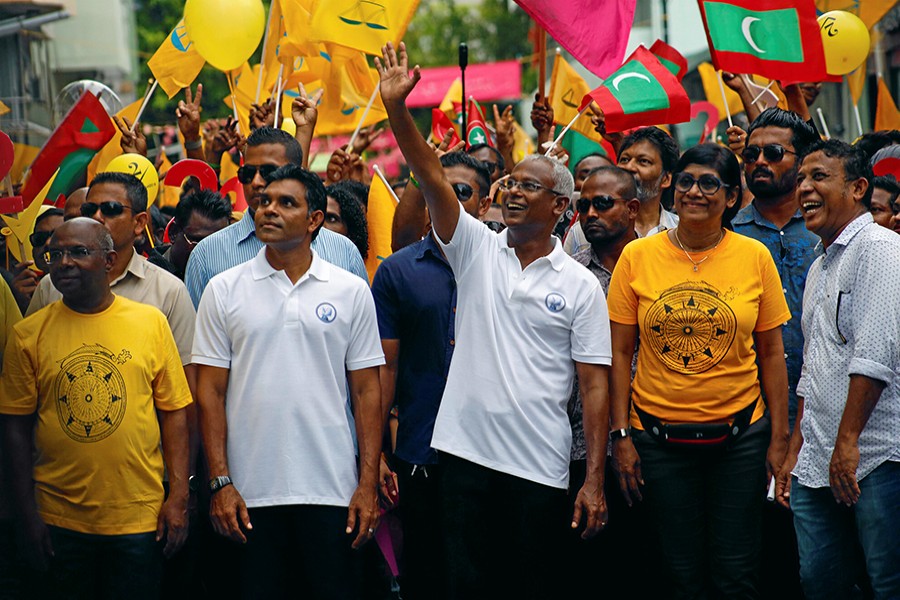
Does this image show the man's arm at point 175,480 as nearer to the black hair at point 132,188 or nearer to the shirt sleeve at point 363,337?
the shirt sleeve at point 363,337

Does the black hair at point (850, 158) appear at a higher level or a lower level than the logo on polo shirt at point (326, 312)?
higher

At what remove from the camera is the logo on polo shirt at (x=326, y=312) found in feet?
16.1

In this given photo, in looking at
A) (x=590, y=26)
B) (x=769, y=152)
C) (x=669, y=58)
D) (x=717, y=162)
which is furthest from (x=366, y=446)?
(x=669, y=58)

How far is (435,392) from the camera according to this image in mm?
5480

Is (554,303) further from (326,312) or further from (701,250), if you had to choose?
(326,312)

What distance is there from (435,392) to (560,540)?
876 mm

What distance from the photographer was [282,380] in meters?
4.83

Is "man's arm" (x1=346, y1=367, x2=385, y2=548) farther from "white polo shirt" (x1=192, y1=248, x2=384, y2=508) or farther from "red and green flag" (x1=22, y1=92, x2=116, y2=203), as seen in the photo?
"red and green flag" (x1=22, y1=92, x2=116, y2=203)

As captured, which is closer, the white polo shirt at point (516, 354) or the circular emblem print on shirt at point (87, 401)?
the circular emblem print on shirt at point (87, 401)

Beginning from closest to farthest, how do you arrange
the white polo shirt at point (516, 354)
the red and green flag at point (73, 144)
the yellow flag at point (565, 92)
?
the white polo shirt at point (516, 354) < the red and green flag at point (73, 144) < the yellow flag at point (565, 92)

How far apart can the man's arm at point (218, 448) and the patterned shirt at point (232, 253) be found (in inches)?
31.1

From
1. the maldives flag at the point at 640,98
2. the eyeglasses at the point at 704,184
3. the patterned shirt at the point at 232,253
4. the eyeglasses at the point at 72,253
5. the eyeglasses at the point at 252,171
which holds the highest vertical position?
the maldives flag at the point at 640,98

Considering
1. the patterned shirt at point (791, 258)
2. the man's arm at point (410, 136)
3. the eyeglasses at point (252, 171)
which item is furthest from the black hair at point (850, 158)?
the eyeglasses at point (252, 171)

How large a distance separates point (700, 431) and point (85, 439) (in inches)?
98.3
